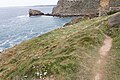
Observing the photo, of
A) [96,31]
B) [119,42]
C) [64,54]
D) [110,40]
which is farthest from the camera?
[96,31]

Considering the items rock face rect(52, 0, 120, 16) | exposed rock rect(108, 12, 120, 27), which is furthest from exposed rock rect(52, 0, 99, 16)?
exposed rock rect(108, 12, 120, 27)

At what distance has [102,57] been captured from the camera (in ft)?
65.6

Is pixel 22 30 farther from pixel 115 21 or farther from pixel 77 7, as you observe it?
pixel 115 21

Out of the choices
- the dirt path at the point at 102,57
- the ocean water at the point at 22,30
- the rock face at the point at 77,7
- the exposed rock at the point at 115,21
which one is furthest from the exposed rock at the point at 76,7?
the dirt path at the point at 102,57

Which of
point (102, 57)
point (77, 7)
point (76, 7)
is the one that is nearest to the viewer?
point (102, 57)

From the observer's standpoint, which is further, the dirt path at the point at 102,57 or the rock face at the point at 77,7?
the rock face at the point at 77,7

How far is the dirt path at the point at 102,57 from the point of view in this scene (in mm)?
17281

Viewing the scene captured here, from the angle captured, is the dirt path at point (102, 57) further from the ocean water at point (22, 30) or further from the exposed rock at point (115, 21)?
the ocean water at point (22, 30)

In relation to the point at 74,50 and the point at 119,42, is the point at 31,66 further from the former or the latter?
the point at 119,42

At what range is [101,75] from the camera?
17141 millimetres

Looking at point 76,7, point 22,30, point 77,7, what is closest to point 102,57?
point 22,30

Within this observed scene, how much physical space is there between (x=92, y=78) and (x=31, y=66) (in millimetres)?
4463

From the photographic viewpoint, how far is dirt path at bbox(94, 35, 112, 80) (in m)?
17.3

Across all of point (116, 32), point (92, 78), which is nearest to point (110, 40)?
point (116, 32)
